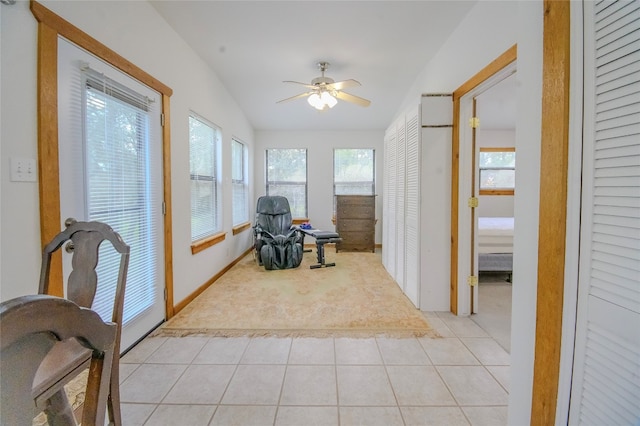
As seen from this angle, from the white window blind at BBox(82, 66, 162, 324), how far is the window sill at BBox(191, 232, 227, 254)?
600 mm

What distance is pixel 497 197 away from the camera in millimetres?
5625

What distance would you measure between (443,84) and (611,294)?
2580 millimetres

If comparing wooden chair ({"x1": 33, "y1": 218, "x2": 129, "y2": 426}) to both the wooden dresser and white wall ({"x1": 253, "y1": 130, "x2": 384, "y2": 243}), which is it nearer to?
the wooden dresser

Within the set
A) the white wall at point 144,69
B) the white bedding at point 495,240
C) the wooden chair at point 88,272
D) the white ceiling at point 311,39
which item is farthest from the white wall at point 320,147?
the wooden chair at point 88,272

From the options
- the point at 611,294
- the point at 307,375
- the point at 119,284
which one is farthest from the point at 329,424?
the point at 611,294

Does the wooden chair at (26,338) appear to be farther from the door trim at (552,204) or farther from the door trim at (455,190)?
the door trim at (455,190)

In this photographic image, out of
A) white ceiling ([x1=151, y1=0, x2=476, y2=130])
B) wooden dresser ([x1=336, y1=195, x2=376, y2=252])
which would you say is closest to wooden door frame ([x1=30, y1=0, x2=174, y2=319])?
white ceiling ([x1=151, y1=0, x2=476, y2=130])

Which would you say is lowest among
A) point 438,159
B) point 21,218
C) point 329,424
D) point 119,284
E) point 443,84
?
point 329,424

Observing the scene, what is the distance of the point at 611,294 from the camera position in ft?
2.65

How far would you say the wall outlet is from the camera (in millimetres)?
1238

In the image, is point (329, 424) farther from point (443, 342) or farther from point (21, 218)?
point (21, 218)

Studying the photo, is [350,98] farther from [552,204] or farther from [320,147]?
[552,204]

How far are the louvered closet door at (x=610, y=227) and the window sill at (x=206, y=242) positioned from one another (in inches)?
115

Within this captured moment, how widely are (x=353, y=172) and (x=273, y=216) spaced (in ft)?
6.74
